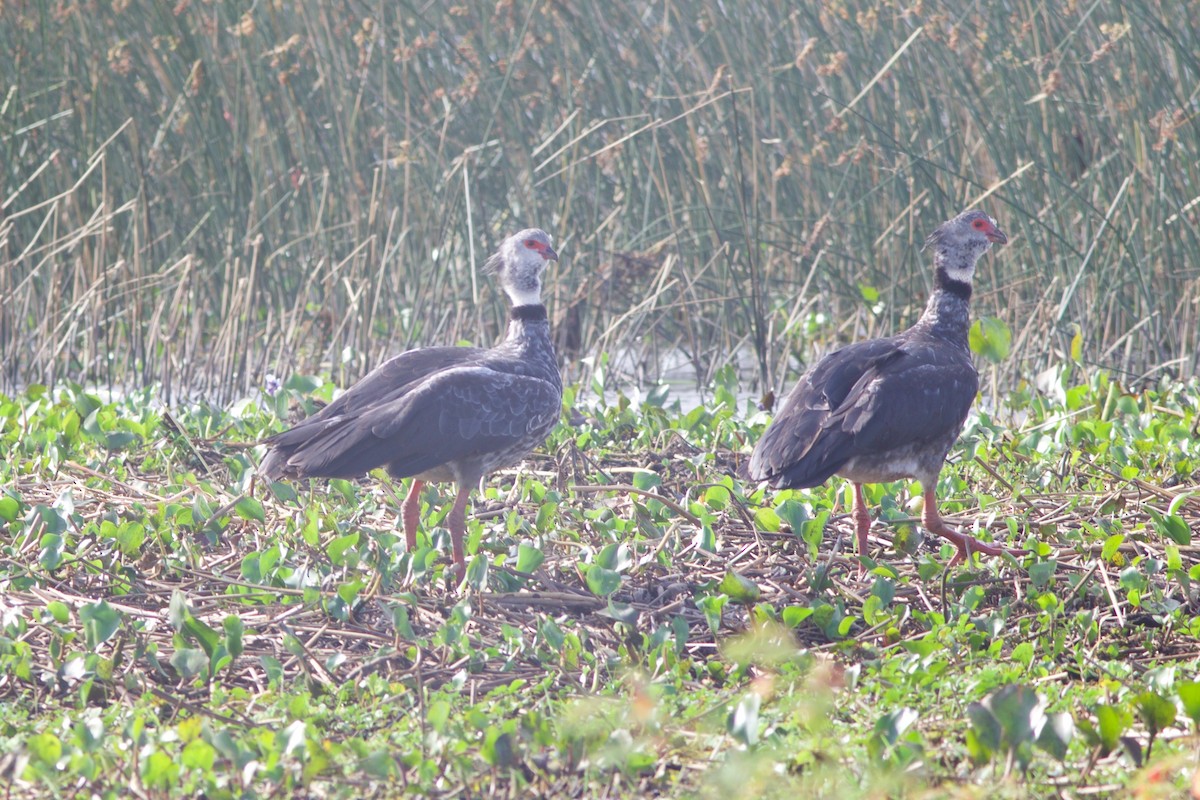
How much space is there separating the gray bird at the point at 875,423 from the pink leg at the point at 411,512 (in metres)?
1.03

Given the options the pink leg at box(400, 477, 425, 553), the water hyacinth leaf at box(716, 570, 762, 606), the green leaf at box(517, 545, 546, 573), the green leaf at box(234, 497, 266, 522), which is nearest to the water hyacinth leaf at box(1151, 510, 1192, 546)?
the water hyacinth leaf at box(716, 570, 762, 606)

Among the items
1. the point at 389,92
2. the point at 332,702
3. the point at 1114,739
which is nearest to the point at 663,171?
the point at 389,92

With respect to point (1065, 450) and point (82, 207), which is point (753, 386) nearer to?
point (1065, 450)

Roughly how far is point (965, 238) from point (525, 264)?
157 cm

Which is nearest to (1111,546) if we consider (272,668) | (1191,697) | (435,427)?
(1191,697)

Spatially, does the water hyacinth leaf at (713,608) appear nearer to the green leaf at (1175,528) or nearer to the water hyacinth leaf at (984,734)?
the water hyacinth leaf at (984,734)

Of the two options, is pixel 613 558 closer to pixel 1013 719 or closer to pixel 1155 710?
pixel 1013 719

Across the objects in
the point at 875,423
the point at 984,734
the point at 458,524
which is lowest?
the point at 458,524

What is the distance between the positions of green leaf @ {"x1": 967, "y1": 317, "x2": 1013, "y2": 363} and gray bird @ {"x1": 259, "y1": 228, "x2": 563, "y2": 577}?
5.36 ft

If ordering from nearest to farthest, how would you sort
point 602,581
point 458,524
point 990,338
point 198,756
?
point 198,756 → point 602,581 → point 458,524 → point 990,338

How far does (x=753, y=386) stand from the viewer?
7.25 meters

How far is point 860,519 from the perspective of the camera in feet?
14.1

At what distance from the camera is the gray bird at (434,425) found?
4195 millimetres

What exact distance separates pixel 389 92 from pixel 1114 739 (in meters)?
5.61
